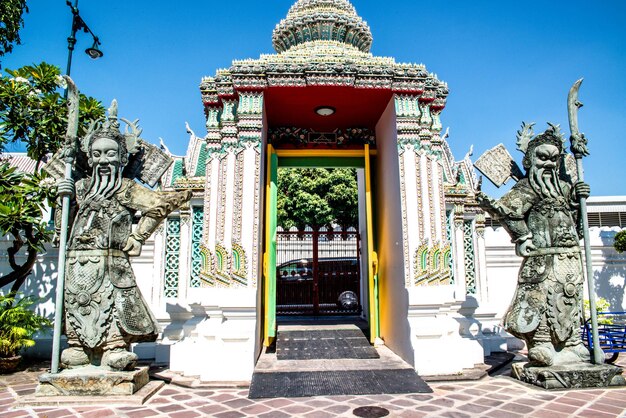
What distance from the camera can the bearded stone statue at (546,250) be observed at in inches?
192

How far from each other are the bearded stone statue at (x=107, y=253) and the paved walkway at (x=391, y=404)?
64 cm

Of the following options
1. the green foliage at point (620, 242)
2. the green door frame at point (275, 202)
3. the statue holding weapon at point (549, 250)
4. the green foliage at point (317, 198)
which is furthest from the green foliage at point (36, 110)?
the green foliage at point (317, 198)

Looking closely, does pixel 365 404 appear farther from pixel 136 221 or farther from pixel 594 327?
pixel 136 221

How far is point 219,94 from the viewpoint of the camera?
620 centimetres

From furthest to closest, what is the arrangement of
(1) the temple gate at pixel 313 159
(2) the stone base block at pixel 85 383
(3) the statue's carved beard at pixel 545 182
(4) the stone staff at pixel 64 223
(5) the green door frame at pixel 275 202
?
(5) the green door frame at pixel 275 202 < (1) the temple gate at pixel 313 159 < (3) the statue's carved beard at pixel 545 182 < (4) the stone staff at pixel 64 223 < (2) the stone base block at pixel 85 383

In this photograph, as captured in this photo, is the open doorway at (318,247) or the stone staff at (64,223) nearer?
the stone staff at (64,223)

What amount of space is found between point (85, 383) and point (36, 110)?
4.22 m

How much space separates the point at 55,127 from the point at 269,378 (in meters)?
4.94

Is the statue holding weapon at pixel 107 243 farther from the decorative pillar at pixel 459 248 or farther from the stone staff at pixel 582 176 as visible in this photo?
the stone staff at pixel 582 176

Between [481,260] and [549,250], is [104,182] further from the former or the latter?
[481,260]

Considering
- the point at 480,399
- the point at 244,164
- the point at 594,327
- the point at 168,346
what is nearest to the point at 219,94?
the point at 244,164

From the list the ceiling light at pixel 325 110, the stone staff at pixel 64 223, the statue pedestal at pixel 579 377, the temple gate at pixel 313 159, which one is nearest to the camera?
the stone staff at pixel 64 223

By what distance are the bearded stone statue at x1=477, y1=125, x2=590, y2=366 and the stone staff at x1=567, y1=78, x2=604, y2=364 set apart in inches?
3.9

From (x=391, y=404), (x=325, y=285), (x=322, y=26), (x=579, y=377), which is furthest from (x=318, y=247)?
(x=579, y=377)
